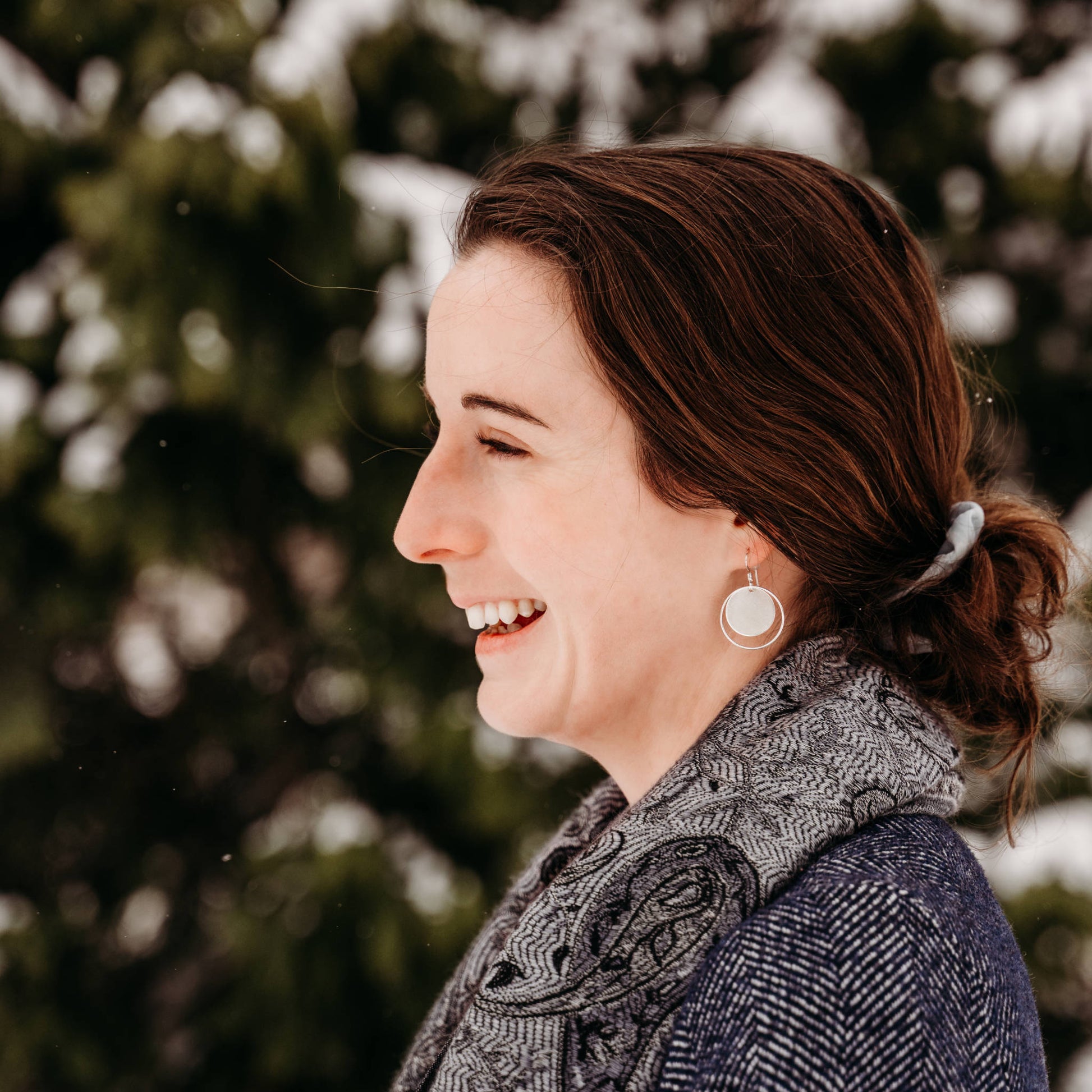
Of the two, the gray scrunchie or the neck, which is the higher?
the gray scrunchie

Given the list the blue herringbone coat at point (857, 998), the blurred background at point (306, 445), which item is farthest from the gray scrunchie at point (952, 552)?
the blurred background at point (306, 445)

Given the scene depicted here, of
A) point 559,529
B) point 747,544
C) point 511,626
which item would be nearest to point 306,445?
point 511,626

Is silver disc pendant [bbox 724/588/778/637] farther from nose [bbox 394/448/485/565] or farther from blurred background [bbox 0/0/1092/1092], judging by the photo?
blurred background [bbox 0/0/1092/1092]

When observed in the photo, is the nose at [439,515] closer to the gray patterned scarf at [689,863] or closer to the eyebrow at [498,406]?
the eyebrow at [498,406]

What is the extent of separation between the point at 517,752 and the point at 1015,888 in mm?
1098

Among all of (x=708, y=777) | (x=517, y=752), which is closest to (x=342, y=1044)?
(x=517, y=752)

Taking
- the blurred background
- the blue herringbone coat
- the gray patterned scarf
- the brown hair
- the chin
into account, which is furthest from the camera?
the blurred background

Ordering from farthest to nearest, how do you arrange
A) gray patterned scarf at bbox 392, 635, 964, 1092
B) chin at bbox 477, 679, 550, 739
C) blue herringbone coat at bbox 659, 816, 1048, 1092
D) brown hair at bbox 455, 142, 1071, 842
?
chin at bbox 477, 679, 550, 739, brown hair at bbox 455, 142, 1071, 842, gray patterned scarf at bbox 392, 635, 964, 1092, blue herringbone coat at bbox 659, 816, 1048, 1092

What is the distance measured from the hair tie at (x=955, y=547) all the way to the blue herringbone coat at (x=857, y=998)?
0.98 feet

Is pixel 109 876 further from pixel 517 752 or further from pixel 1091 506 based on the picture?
pixel 1091 506

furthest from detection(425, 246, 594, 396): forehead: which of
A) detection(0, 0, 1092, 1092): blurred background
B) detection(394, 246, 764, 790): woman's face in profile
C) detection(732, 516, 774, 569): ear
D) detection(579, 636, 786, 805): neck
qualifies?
detection(0, 0, 1092, 1092): blurred background

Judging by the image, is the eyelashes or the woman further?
the eyelashes

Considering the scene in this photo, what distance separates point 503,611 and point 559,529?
0.15 meters

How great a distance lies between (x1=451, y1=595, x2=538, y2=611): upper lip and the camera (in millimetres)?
1016
